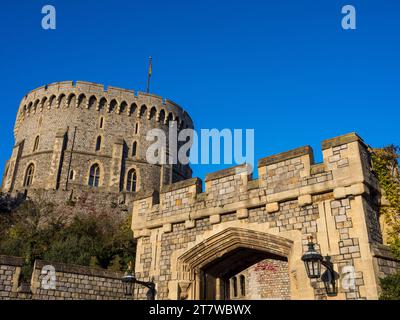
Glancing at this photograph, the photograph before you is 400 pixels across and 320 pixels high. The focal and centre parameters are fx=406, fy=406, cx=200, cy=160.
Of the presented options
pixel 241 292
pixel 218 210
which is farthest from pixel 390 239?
pixel 241 292

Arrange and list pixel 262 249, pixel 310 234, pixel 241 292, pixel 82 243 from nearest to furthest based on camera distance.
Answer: pixel 310 234
pixel 262 249
pixel 82 243
pixel 241 292

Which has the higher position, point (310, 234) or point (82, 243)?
point (82, 243)

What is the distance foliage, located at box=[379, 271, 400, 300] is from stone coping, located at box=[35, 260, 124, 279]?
6630 mm

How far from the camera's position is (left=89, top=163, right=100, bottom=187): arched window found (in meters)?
35.8

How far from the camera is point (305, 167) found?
7.96 metres

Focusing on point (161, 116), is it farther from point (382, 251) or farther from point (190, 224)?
point (382, 251)

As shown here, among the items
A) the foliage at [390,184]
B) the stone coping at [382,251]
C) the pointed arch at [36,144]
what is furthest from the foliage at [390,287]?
the pointed arch at [36,144]

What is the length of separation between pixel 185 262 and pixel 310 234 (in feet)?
10.0

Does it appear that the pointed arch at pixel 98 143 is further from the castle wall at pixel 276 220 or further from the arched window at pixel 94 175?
the castle wall at pixel 276 220

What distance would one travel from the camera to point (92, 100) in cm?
3803

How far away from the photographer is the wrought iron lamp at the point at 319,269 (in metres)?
6.85
